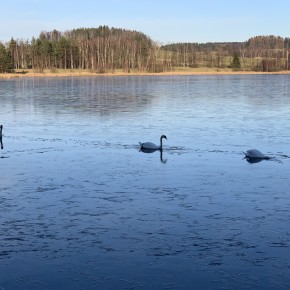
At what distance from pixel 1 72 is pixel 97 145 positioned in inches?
3929

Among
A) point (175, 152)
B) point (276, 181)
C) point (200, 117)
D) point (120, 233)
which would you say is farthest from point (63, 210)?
point (200, 117)

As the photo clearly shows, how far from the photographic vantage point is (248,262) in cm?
923

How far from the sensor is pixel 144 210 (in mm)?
12328

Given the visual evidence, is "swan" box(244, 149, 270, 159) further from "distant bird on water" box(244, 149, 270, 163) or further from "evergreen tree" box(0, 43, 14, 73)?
"evergreen tree" box(0, 43, 14, 73)

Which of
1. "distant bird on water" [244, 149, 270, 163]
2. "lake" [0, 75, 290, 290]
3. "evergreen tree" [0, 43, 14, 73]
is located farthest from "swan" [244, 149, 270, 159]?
"evergreen tree" [0, 43, 14, 73]

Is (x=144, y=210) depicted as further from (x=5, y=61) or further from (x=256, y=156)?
(x=5, y=61)

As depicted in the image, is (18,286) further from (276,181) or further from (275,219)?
(276,181)

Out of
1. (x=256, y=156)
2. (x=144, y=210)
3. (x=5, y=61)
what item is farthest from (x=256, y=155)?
(x=5, y=61)

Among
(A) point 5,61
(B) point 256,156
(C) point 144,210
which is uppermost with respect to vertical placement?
(A) point 5,61

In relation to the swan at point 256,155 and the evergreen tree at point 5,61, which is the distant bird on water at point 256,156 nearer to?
the swan at point 256,155

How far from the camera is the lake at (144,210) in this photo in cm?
891

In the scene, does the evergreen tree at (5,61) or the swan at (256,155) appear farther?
the evergreen tree at (5,61)

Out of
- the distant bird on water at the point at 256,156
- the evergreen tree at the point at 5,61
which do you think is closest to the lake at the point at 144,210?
the distant bird on water at the point at 256,156

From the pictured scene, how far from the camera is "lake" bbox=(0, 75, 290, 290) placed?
891 cm
